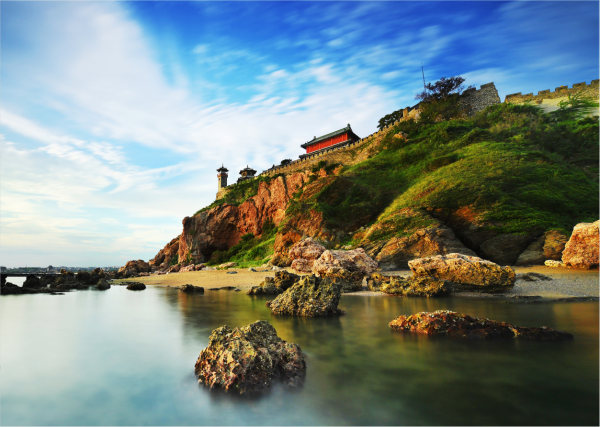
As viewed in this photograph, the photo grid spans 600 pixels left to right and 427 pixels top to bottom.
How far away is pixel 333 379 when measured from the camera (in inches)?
161

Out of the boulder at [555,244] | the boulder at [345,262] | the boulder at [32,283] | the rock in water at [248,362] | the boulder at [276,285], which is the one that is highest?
the boulder at [555,244]

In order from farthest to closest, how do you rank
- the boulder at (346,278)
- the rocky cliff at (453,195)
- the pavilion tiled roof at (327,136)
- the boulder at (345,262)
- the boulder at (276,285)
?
1. the pavilion tiled roof at (327,136)
2. the rocky cliff at (453,195)
3. the boulder at (345,262)
4. the boulder at (276,285)
5. the boulder at (346,278)

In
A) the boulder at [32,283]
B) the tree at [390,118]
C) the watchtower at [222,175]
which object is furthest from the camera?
the watchtower at [222,175]

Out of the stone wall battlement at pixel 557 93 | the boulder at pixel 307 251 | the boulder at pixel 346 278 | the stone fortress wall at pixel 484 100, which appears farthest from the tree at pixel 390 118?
the boulder at pixel 346 278

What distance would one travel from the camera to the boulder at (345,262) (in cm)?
1460

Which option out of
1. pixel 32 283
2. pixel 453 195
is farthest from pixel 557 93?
pixel 32 283

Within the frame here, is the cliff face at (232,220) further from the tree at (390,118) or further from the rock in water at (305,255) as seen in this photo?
the rock in water at (305,255)

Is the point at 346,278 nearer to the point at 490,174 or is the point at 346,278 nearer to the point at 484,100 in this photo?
the point at 490,174

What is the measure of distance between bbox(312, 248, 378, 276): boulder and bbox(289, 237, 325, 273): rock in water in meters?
3.34

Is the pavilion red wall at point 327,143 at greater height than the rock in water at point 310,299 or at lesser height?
greater

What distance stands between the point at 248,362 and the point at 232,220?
45874mm

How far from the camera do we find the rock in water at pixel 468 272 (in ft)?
36.1

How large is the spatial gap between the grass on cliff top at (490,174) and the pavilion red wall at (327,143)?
14160mm

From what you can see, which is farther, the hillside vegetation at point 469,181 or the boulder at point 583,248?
the hillside vegetation at point 469,181
